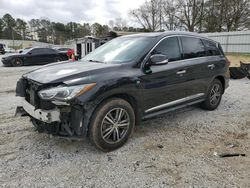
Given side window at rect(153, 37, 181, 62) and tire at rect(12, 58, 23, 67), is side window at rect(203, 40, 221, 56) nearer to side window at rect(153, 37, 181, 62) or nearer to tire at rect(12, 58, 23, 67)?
side window at rect(153, 37, 181, 62)

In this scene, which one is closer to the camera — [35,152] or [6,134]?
[35,152]

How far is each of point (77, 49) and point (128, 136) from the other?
709 inches

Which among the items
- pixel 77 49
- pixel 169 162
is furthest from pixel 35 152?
pixel 77 49

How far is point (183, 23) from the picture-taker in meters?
42.5

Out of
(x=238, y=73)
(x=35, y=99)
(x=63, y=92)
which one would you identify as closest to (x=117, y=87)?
(x=63, y=92)

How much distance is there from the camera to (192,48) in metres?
4.48

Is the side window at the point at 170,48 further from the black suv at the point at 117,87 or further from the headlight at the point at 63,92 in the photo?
the headlight at the point at 63,92

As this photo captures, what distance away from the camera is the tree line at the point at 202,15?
115 ft

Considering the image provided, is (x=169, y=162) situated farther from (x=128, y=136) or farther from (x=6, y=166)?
(x=6, y=166)

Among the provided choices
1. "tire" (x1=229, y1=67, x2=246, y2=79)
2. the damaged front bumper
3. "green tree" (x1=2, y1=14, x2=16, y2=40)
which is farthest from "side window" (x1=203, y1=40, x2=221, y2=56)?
"green tree" (x1=2, y1=14, x2=16, y2=40)

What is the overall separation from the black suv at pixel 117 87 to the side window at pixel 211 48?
0.19m

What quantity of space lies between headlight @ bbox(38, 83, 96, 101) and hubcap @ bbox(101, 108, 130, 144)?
1.73 ft

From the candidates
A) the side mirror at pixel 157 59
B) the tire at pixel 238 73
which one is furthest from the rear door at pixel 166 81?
the tire at pixel 238 73

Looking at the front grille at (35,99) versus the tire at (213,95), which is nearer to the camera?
the front grille at (35,99)
